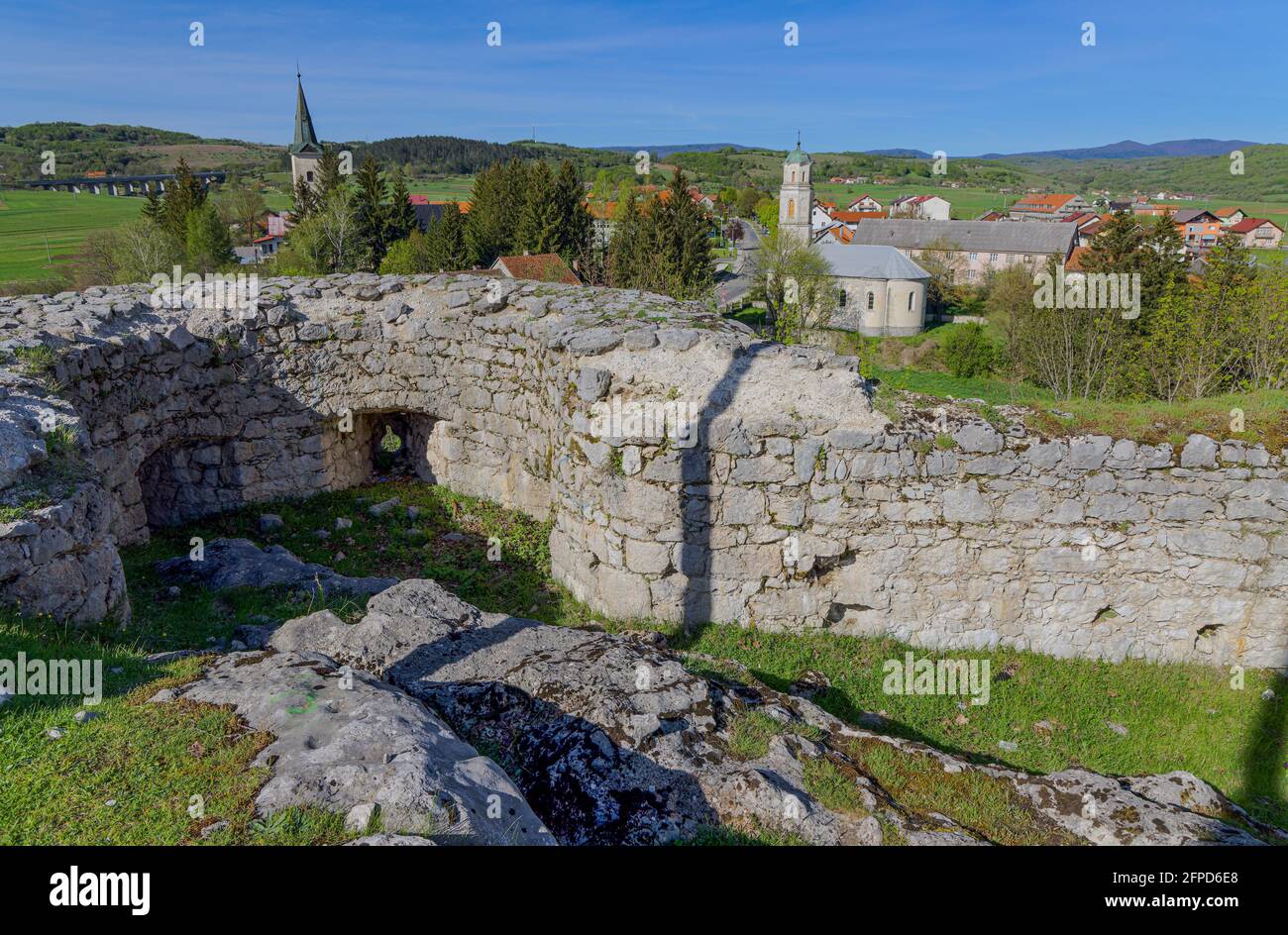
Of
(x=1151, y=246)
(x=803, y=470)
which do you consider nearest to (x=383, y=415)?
(x=803, y=470)

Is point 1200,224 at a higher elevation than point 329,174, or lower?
higher

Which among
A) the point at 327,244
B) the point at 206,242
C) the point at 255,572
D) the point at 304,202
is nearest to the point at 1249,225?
the point at 327,244

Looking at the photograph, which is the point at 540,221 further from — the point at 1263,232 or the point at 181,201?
the point at 1263,232

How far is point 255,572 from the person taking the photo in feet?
28.8

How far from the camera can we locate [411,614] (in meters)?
7.00

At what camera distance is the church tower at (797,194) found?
7394cm

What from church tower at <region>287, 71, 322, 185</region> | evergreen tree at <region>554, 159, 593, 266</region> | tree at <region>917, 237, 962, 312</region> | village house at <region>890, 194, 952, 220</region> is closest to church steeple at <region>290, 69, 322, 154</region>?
church tower at <region>287, 71, 322, 185</region>

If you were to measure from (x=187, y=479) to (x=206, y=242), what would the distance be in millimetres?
43344

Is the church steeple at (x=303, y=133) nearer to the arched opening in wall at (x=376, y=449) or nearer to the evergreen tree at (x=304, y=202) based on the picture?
the evergreen tree at (x=304, y=202)

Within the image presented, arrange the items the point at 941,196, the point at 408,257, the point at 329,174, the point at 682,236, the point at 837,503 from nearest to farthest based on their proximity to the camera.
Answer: the point at 837,503, the point at 682,236, the point at 408,257, the point at 329,174, the point at 941,196

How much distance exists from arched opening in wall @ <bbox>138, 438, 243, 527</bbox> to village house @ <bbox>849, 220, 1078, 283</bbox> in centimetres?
7910

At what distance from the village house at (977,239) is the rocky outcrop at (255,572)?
8055 cm
